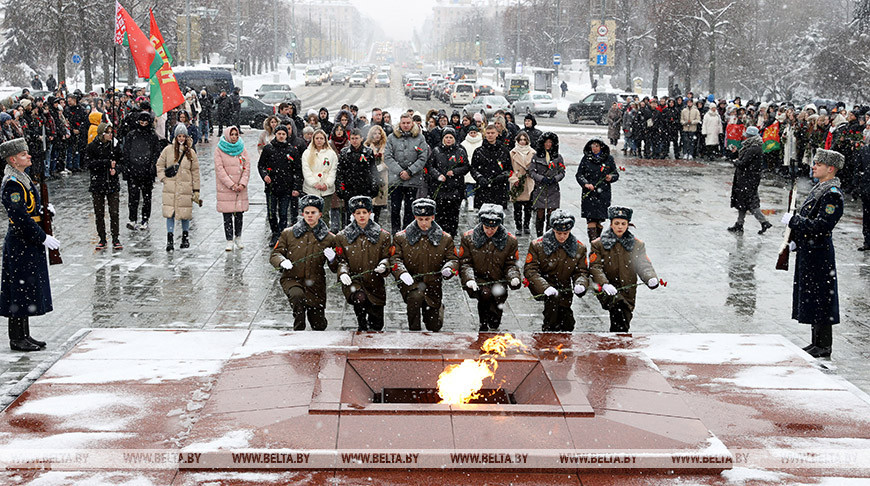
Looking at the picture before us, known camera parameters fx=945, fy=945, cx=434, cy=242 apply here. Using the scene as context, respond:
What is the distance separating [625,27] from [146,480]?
2622 inches

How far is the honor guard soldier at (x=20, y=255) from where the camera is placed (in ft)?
26.9

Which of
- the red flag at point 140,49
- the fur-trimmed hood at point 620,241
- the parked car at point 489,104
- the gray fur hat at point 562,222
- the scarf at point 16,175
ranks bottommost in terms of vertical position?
the fur-trimmed hood at point 620,241

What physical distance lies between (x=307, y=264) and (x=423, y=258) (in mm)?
1062

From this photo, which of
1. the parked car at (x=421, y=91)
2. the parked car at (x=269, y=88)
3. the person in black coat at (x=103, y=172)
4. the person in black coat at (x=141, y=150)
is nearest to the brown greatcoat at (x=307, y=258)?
the person in black coat at (x=103, y=172)

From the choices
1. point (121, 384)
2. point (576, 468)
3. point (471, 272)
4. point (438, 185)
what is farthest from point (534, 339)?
point (438, 185)

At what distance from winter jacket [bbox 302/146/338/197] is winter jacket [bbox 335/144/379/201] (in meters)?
0.13

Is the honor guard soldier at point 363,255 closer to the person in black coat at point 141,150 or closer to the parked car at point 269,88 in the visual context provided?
the person in black coat at point 141,150

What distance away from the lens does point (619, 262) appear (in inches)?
337

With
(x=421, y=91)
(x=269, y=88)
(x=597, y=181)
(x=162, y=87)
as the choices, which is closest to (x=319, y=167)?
(x=162, y=87)

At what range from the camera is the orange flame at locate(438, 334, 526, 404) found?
23.1 feet

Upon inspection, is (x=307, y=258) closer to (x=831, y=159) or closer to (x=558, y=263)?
(x=558, y=263)

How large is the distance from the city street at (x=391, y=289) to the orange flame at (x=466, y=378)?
202cm

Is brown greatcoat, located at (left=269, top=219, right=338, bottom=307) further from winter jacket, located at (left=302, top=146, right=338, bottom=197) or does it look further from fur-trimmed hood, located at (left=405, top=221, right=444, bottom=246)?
winter jacket, located at (left=302, top=146, right=338, bottom=197)

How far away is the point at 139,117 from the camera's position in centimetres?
1318
